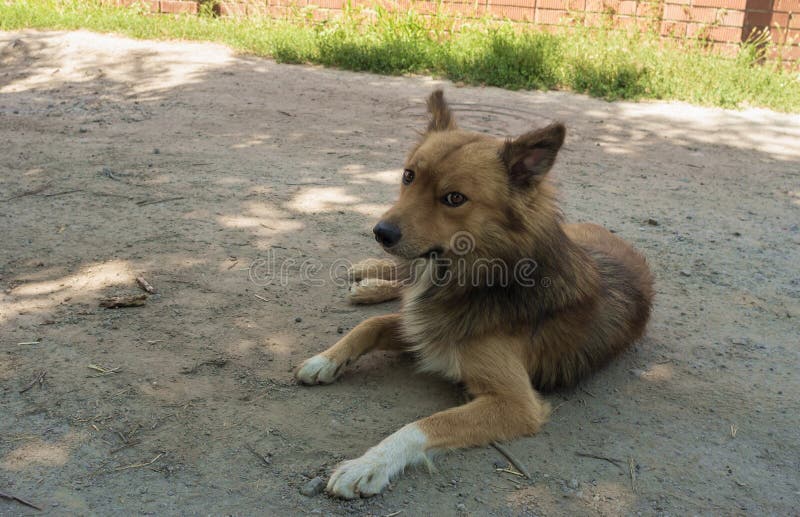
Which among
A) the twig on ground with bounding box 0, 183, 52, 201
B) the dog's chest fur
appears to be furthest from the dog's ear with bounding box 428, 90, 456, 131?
the twig on ground with bounding box 0, 183, 52, 201

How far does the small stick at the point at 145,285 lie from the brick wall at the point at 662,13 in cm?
824

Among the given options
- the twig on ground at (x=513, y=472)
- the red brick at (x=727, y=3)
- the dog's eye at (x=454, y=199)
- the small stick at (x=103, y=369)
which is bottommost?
the twig on ground at (x=513, y=472)

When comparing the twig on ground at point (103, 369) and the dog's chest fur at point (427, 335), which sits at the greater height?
the dog's chest fur at point (427, 335)

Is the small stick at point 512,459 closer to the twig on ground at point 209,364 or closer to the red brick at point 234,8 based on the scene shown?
the twig on ground at point 209,364

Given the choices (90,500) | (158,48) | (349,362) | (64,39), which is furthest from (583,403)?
(64,39)

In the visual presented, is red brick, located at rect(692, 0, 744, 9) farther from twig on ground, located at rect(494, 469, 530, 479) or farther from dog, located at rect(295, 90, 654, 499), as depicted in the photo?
twig on ground, located at rect(494, 469, 530, 479)

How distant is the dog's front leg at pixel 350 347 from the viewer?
334 centimetres

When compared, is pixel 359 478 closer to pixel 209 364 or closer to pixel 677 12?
pixel 209 364

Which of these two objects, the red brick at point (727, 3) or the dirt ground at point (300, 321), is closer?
the dirt ground at point (300, 321)

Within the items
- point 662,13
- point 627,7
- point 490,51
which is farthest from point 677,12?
point 490,51

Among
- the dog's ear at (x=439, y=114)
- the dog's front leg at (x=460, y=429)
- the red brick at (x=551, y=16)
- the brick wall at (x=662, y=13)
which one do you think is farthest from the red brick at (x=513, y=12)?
the dog's front leg at (x=460, y=429)

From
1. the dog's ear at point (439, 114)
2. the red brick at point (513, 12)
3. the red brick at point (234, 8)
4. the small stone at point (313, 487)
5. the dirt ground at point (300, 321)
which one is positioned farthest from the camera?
the red brick at point (234, 8)

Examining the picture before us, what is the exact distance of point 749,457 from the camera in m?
2.98

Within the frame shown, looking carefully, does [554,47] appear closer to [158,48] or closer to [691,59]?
[691,59]
